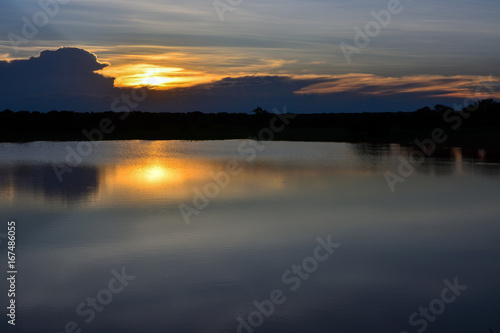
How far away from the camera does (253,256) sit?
9141 mm

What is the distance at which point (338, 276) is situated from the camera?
817 centimetres

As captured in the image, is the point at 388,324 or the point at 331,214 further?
the point at 331,214

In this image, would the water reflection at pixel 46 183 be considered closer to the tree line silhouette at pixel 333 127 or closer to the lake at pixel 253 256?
the lake at pixel 253 256

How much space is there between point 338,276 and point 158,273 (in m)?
2.49

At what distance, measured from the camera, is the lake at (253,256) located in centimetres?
668

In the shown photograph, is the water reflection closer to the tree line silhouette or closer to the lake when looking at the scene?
the lake

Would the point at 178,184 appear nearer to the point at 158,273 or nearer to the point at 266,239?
the point at 266,239

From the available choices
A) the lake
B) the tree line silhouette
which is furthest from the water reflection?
the tree line silhouette

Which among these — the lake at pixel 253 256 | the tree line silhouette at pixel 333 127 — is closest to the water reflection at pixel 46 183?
the lake at pixel 253 256

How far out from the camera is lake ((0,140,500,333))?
21.9 feet

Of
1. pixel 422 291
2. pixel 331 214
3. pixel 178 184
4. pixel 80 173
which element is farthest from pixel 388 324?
pixel 80 173

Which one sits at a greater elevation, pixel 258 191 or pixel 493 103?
pixel 493 103

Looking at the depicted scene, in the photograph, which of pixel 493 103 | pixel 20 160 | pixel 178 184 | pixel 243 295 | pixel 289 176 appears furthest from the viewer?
pixel 493 103

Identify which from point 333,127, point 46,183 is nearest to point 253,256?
point 46,183
